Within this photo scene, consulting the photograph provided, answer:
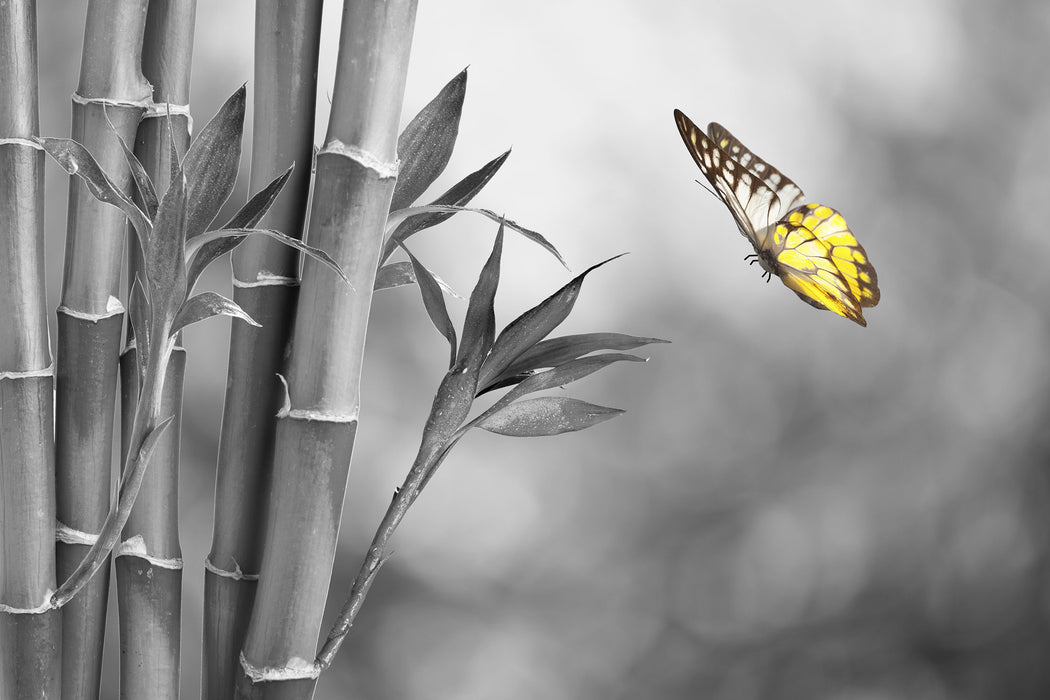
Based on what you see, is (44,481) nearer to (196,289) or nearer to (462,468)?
(196,289)

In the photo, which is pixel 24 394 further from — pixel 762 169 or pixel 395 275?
pixel 762 169

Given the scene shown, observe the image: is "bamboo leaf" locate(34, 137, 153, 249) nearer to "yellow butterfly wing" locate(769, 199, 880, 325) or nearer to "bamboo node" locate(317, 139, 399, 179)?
"bamboo node" locate(317, 139, 399, 179)

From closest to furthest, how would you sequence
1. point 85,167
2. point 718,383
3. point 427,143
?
point 85,167
point 427,143
point 718,383

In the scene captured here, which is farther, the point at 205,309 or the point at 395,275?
the point at 395,275

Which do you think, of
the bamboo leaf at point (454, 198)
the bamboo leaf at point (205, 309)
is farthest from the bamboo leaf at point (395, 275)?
the bamboo leaf at point (205, 309)

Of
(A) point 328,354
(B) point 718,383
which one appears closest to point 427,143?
(A) point 328,354

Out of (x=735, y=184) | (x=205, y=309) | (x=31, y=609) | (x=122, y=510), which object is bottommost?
(x=31, y=609)

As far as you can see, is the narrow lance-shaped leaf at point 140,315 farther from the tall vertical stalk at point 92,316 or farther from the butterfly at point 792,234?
the butterfly at point 792,234

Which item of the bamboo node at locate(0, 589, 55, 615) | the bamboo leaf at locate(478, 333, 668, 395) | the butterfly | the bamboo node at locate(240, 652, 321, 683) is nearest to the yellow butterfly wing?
the butterfly
